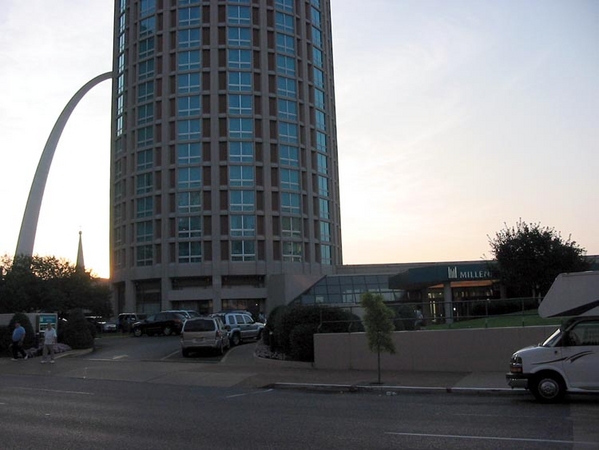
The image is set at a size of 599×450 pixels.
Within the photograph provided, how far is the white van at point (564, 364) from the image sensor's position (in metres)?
13.1

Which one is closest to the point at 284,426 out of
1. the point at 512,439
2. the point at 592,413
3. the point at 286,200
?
the point at 512,439

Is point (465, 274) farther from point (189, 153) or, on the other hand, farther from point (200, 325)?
point (189, 153)

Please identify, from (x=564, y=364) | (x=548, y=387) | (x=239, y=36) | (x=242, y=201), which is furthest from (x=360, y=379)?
(x=239, y=36)

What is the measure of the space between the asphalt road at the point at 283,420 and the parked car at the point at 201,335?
414 inches

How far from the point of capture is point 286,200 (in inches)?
3061

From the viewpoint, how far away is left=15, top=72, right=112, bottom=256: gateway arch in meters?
63.8

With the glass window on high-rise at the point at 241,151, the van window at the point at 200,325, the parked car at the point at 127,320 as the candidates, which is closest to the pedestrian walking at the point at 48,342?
the van window at the point at 200,325

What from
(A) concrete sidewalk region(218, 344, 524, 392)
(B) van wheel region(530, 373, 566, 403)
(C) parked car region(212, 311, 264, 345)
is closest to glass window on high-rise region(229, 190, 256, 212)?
(C) parked car region(212, 311, 264, 345)

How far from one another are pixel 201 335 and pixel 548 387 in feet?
57.2

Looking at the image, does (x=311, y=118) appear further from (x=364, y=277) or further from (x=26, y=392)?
(x=26, y=392)

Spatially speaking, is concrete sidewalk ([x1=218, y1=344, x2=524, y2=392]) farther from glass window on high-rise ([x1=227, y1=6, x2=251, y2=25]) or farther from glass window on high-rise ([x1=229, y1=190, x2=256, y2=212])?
glass window on high-rise ([x1=227, y1=6, x2=251, y2=25])

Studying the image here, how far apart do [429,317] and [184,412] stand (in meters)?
11.0

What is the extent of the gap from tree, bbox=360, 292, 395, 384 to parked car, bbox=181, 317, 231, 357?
36.4ft

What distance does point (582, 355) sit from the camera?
13203 millimetres
